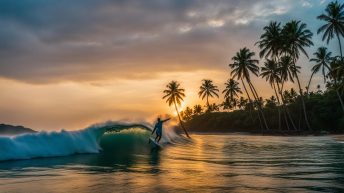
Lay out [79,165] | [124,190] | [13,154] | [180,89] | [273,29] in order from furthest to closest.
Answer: [180,89], [273,29], [13,154], [79,165], [124,190]

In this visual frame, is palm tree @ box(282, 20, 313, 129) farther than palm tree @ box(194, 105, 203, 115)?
No

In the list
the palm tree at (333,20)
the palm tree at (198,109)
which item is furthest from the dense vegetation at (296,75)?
the palm tree at (198,109)

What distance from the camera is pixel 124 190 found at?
25.2 ft

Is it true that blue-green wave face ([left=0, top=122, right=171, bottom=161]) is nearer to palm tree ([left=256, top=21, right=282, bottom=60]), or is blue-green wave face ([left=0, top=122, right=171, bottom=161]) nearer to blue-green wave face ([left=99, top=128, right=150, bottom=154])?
blue-green wave face ([left=99, top=128, right=150, bottom=154])

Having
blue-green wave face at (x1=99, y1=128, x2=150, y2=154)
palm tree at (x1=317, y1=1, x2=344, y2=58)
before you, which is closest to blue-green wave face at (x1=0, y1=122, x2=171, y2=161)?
blue-green wave face at (x1=99, y1=128, x2=150, y2=154)

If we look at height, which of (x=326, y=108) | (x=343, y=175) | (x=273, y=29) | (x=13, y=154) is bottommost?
(x=343, y=175)

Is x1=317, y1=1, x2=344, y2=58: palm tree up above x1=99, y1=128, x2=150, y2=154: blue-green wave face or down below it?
above

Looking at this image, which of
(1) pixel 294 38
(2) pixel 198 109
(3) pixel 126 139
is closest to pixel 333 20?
(1) pixel 294 38

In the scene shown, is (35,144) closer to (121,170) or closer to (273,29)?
(121,170)

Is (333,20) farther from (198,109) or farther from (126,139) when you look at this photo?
(198,109)

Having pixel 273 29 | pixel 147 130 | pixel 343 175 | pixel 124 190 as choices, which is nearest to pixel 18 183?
pixel 124 190

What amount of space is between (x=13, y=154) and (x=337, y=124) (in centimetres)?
6271

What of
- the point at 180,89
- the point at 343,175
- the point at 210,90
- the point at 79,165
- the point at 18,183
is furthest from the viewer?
the point at 210,90

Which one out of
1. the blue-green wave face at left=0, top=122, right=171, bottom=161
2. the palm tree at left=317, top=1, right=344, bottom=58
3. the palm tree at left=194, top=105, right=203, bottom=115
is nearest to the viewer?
the blue-green wave face at left=0, top=122, right=171, bottom=161
